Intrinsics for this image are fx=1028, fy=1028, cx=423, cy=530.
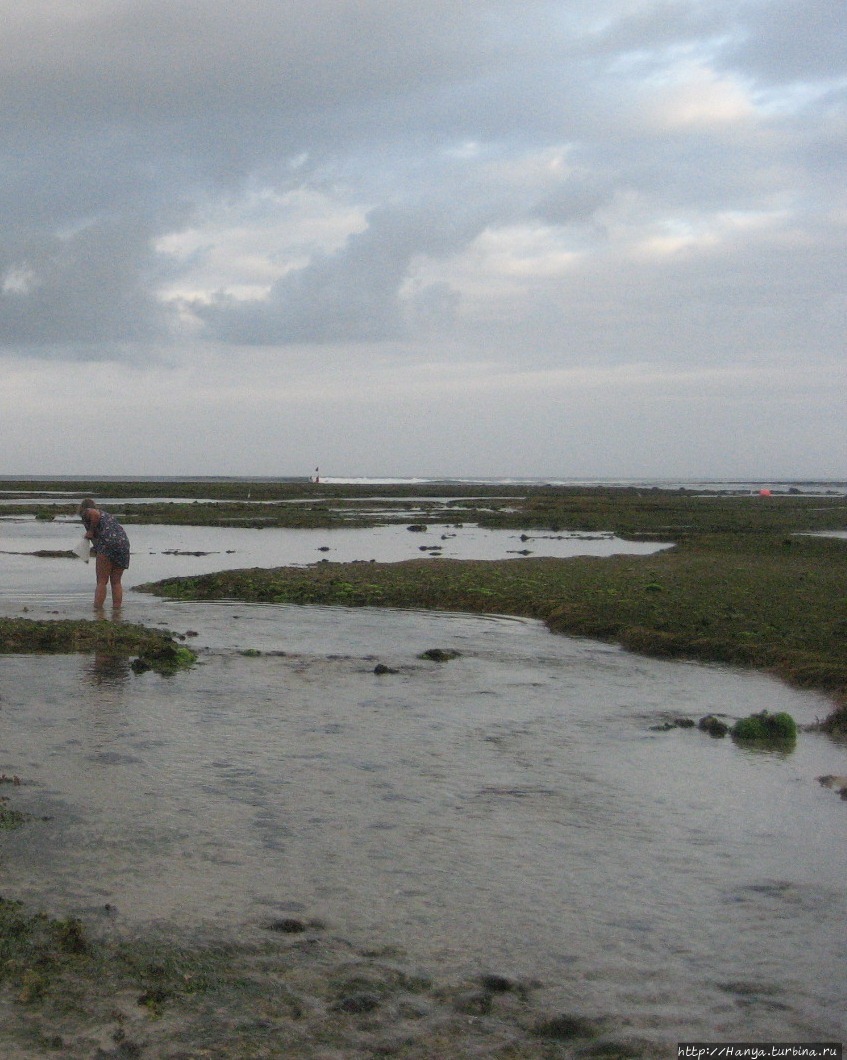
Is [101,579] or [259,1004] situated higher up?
[101,579]

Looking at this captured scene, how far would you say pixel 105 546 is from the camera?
22000 mm

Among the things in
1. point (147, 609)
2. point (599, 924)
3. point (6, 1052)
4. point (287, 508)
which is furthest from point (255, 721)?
point (287, 508)

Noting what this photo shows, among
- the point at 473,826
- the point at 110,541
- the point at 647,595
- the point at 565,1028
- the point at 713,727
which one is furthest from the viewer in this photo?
the point at 647,595

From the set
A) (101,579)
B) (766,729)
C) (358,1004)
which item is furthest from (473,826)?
(101,579)

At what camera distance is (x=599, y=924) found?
7586 millimetres

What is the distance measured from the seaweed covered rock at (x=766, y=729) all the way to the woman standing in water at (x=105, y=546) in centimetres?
1371

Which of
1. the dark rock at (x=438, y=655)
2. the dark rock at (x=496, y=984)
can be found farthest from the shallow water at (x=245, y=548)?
the dark rock at (x=496, y=984)

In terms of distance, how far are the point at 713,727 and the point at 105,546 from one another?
1391cm

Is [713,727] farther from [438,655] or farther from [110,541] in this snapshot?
[110,541]

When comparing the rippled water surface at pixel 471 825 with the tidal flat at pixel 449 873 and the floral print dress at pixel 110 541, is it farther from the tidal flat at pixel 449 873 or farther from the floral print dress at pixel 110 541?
the floral print dress at pixel 110 541

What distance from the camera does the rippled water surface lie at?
7.08m

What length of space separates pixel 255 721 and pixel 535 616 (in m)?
11.4

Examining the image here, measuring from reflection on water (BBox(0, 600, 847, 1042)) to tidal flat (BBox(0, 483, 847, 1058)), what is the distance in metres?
0.04

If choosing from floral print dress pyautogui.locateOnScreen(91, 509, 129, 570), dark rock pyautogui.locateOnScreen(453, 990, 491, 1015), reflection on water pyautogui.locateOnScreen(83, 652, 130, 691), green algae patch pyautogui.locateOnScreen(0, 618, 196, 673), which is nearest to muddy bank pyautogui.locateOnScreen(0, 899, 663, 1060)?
dark rock pyautogui.locateOnScreen(453, 990, 491, 1015)
